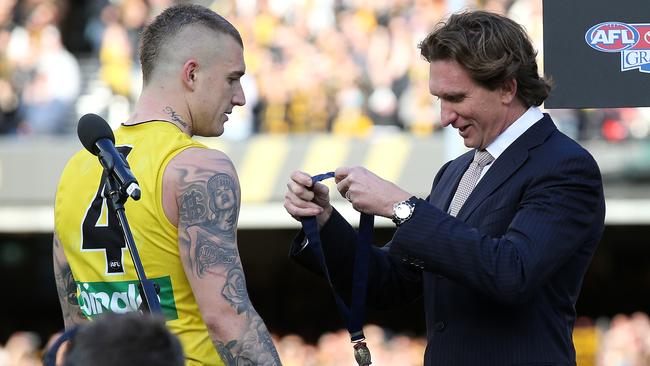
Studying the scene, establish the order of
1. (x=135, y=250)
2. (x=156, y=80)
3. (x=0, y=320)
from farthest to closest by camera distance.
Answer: (x=0, y=320), (x=156, y=80), (x=135, y=250)

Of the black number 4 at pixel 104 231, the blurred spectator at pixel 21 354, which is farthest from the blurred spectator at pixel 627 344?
the black number 4 at pixel 104 231

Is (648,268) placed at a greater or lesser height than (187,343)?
lesser

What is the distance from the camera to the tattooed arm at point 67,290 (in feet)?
12.3

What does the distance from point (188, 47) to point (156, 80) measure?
0.48 ft

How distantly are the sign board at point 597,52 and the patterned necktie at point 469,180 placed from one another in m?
0.27

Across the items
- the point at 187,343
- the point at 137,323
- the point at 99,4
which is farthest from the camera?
the point at 99,4

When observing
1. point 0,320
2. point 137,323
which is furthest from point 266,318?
point 137,323

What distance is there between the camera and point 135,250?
319cm

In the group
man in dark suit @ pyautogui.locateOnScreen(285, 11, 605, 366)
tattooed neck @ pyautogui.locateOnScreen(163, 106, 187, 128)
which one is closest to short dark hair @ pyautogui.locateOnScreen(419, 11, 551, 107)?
man in dark suit @ pyautogui.locateOnScreen(285, 11, 605, 366)

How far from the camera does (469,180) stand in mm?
3916

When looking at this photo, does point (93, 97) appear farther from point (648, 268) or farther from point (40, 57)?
point (648, 268)

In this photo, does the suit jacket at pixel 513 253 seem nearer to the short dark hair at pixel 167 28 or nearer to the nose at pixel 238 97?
the nose at pixel 238 97

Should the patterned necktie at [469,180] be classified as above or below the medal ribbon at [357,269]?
above

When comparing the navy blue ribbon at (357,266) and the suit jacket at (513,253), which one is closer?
the suit jacket at (513,253)
